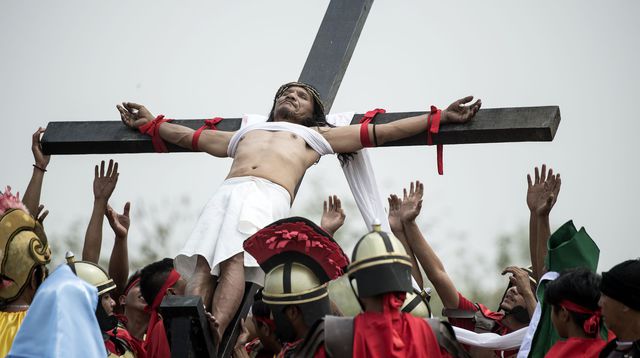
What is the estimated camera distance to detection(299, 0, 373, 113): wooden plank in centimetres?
→ 869

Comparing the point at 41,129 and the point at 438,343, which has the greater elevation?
the point at 41,129

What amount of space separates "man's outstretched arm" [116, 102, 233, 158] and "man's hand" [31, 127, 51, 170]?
644 millimetres

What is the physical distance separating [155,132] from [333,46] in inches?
61.6

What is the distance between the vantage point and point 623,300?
489 cm

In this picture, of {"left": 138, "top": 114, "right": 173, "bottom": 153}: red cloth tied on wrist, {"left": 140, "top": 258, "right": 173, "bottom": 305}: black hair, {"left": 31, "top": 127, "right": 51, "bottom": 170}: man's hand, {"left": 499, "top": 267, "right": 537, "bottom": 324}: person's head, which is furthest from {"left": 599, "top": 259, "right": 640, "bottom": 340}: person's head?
{"left": 31, "top": 127, "right": 51, "bottom": 170}: man's hand

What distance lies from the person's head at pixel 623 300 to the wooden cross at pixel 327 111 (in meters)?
2.58

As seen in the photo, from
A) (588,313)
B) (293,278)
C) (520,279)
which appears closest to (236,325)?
(293,278)

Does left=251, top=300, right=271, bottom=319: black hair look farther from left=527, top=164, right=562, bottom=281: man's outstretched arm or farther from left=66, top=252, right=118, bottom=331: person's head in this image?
left=527, top=164, right=562, bottom=281: man's outstretched arm

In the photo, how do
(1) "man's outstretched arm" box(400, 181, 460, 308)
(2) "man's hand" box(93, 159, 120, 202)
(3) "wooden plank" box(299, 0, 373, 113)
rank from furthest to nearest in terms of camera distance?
(3) "wooden plank" box(299, 0, 373, 113), (2) "man's hand" box(93, 159, 120, 202), (1) "man's outstretched arm" box(400, 181, 460, 308)

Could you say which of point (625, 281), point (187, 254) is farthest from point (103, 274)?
point (625, 281)

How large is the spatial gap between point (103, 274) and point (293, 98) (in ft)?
7.05

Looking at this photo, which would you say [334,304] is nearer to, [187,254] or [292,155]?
[187,254]

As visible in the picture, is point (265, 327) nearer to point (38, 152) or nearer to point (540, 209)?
point (540, 209)

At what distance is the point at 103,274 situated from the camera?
265 inches
